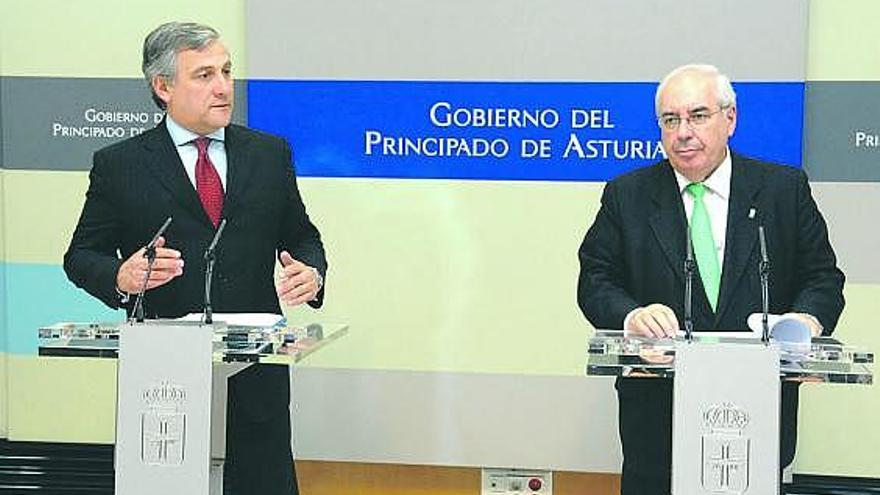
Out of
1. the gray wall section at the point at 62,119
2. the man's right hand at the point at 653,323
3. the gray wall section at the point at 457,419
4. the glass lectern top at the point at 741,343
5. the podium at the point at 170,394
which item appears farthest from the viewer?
the gray wall section at the point at 62,119

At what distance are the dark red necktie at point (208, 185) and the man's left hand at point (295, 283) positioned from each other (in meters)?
0.30

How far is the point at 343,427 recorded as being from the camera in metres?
5.05

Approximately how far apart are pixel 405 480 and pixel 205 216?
1803 millimetres

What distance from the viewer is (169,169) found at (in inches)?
145

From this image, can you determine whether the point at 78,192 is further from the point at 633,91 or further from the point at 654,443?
the point at 654,443

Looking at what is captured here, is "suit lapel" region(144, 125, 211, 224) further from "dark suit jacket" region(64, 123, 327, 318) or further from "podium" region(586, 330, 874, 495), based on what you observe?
"podium" region(586, 330, 874, 495)

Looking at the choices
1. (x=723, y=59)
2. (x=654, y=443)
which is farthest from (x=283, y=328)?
(x=723, y=59)

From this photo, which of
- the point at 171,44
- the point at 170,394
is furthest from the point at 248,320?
the point at 171,44

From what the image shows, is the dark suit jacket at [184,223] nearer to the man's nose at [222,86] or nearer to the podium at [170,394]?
the man's nose at [222,86]

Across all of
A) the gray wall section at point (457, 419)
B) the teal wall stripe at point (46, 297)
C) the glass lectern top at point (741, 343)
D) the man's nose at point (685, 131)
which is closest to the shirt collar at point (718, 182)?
the man's nose at point (685, 131)

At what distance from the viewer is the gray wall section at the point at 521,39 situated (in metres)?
4.69

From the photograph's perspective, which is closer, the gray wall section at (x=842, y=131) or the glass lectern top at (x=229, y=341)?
the glass lectern top at (x=229, y=341)

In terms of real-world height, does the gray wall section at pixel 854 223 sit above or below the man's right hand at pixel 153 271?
above

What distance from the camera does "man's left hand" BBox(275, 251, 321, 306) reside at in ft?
11.2
